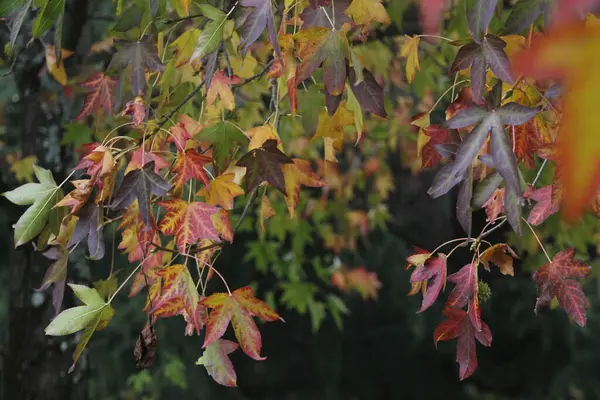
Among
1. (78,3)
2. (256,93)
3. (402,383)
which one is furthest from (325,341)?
(78,3)

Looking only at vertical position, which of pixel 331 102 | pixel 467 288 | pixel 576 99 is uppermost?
pixel 576 99

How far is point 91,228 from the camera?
1379 mm

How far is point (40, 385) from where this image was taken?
260 centimetres

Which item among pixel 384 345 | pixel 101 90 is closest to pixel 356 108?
pixel 101 90

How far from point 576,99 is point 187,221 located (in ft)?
3.52

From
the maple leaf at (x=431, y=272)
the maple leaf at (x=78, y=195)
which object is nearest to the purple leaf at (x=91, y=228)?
the maple leaf at (x=78, y=195)

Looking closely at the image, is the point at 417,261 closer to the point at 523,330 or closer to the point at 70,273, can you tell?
the point at 70,273

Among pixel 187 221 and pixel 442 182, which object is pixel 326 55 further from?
pixel 187 221

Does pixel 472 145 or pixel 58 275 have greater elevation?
pixel 472 145

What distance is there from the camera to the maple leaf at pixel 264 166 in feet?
4.36

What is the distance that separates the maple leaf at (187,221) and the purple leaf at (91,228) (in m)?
0.12

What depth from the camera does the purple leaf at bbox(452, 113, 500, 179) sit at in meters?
1.05

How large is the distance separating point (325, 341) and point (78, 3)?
313 cm

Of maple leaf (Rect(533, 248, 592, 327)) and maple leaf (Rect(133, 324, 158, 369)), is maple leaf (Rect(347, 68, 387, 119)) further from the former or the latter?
maple leaf (Rect(133, 324, 158, 369))
